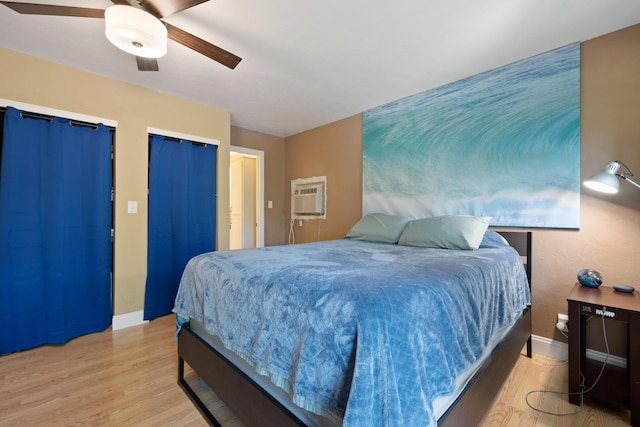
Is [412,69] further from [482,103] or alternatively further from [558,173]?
[558,173]

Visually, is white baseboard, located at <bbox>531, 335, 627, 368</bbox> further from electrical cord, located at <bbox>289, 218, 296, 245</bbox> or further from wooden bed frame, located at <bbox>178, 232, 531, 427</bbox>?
electrical cord, located at <bbox>289, 218, 296, 245</bbox>

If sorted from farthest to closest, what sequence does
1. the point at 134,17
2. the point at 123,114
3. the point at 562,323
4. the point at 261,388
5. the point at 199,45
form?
the point at 123,114 → the point at 562,323 → the point at 199,45 → the point at 134,17 → the point at 261,388

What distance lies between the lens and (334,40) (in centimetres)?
202

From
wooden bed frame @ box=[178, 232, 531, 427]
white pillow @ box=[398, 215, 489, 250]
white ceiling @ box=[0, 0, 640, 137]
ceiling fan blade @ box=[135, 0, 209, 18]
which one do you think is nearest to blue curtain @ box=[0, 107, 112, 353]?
white ceiling @ box=[0, 0, 640, 137]

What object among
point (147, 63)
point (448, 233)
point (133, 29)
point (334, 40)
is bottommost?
point (448, 233)

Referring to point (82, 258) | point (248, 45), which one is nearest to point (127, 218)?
point (82, 258)

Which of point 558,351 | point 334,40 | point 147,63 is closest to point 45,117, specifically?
point 147,63

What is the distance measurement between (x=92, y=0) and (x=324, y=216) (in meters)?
3.03

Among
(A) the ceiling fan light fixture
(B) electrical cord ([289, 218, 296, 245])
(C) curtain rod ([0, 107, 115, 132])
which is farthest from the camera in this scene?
(B) electrical cord ([289, 218, 296, 245])

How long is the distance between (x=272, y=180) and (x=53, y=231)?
272cm

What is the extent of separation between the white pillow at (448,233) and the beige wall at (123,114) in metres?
2.63

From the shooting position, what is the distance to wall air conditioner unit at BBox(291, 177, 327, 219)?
3986mm

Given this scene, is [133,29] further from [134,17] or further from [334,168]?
[334,168]

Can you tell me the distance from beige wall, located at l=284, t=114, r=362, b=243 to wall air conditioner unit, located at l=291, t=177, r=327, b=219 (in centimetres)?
8
